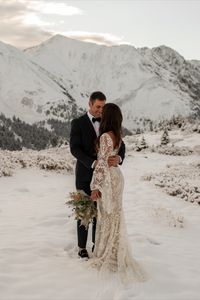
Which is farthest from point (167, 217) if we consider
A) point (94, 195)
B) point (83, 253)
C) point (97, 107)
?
point (97, 107)

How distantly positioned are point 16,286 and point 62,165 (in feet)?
47.1

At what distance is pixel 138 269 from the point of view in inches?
279

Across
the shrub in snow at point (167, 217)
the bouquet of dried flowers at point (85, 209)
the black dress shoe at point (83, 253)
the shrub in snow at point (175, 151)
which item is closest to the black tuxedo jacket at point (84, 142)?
the bouquet of dried flowers at point (85, 209)

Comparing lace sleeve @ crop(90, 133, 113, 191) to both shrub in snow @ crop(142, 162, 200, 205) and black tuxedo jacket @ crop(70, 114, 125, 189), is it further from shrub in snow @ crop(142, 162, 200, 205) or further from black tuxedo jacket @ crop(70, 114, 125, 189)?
shrub in snow @ crop(142, 162, 200, 205)

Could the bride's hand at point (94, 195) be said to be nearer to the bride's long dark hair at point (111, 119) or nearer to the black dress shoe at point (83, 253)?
the bride's long dark hair at point (111, 119)

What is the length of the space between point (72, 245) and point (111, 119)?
121 inches

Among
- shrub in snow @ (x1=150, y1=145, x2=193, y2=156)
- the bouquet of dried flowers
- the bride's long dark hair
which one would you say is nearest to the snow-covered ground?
the bouquet of dried flowers

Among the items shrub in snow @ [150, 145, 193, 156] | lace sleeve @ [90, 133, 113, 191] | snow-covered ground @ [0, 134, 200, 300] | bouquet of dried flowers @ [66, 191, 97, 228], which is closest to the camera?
snow-covered ground @ [0, 134, 200, 300]

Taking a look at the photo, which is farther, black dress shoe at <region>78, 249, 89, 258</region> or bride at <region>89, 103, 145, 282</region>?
black dress shoe at <region>78, 249, 89, 258</region>

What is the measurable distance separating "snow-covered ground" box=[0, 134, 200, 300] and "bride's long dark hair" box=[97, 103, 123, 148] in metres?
2.19

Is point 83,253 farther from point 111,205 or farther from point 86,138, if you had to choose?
point 86,138

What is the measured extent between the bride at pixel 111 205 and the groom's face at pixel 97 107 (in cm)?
40

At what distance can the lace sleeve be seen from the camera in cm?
694

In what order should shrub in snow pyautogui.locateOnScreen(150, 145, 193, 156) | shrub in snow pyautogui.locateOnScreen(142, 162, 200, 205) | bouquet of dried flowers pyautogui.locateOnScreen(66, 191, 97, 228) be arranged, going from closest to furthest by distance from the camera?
1. bouquet of dried flowers pyautogui.locateOnScreen(66, 191, 97, 228)
2. shrub in snow pyautogui.locateOnScreen(142, 162, 200, 205)
3. shrub in snow pyautogui.locateOnScreen(150, 145, 193, 156)
